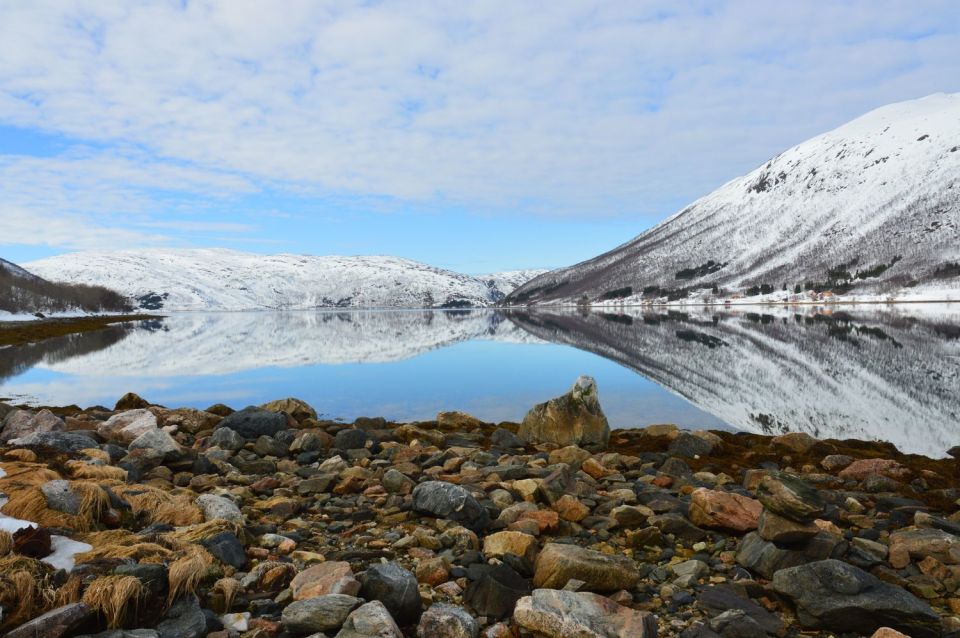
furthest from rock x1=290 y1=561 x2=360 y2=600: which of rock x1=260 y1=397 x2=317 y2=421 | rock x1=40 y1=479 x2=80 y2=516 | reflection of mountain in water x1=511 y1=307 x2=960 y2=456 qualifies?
reflection of mountain in water x1=511 y1=307 x2=960 y2=456

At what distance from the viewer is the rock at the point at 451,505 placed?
9.26 metres

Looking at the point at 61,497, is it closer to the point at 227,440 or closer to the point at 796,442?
the point at 227,440

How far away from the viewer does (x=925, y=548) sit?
8148 mm

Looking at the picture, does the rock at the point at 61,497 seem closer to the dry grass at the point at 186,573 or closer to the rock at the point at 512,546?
the dry grass at the point at 186,573

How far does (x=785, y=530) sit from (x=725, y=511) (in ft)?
Result: 4.17

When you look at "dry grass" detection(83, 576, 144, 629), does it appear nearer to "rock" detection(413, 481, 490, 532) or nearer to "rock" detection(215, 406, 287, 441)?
"rock" detection(413, 481, 490, 532)

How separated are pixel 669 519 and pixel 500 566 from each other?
307 cm

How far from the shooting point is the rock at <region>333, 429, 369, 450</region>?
50.6 ft

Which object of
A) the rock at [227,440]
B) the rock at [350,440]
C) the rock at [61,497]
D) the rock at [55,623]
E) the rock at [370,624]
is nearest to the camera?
the rock at [55,623]

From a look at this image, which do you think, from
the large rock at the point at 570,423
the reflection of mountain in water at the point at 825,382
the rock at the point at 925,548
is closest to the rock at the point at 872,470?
the rock at the point at 925,548

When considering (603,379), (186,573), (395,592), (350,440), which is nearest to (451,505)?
(395,592)

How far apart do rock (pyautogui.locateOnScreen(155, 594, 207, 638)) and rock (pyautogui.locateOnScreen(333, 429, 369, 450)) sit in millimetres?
8883

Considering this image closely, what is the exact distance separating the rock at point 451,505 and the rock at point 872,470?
891 centimetres

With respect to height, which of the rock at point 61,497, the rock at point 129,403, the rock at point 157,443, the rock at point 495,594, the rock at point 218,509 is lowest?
the rock at point 495,594
